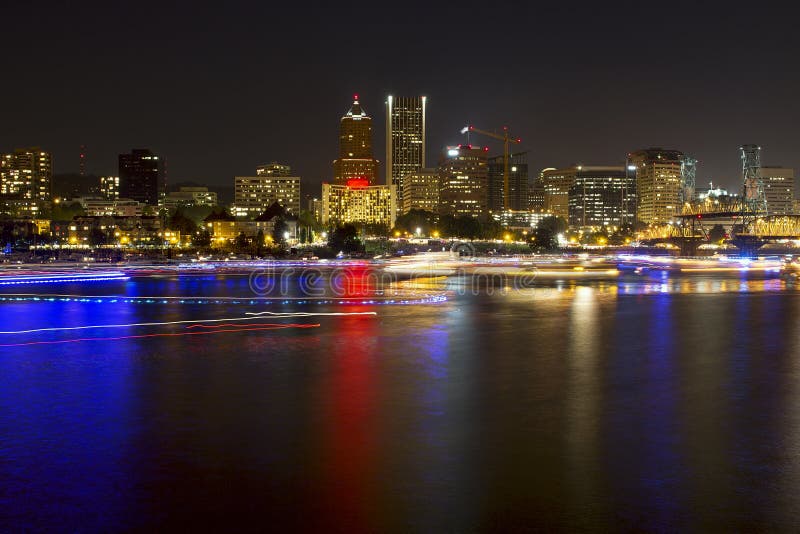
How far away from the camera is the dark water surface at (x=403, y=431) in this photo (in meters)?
6.53

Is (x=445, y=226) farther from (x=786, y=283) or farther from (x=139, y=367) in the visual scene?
(x=139, y=367)

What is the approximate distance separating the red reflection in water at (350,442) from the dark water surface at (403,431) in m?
0.03

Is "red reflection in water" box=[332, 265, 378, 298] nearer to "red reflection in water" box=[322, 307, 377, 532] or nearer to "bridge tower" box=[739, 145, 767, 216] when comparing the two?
"red reflection in water" box=[322, 307, 377, 532]

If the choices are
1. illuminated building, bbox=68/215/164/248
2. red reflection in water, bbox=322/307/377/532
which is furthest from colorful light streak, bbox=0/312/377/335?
illuminated building, bbox=68/215/164/248

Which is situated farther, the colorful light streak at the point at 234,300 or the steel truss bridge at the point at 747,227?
the steel truss bridge at the point at 747,227

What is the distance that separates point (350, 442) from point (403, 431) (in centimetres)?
76

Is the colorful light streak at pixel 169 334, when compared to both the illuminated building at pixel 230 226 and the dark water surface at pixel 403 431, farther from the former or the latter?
the illuminated building at pixel 230 226

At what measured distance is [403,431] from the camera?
29.8 ft

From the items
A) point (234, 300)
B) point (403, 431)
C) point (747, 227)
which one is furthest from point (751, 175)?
point (403, 431)

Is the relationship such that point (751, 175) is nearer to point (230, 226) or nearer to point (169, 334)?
point (230, 226)

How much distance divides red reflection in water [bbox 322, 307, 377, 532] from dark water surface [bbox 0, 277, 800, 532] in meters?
0.03

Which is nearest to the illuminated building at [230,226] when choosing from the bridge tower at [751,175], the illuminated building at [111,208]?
the illuminated building at [111,208]

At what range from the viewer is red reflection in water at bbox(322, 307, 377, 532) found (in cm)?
655

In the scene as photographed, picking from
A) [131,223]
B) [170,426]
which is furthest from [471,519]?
[131,223]
